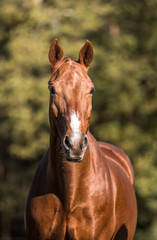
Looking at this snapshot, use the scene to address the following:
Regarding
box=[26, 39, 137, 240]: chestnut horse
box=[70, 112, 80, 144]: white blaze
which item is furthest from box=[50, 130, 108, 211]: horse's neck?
box=[70, 112, 80, 144]: white blaze

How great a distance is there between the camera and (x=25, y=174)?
19.5 m

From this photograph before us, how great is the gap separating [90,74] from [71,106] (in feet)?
52.8

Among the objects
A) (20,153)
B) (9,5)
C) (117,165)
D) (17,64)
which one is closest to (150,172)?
(20,153)

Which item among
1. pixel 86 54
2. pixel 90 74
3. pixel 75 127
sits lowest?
pixel 90 74

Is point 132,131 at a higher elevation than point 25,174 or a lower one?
higher

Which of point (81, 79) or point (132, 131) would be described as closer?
point (81, 79)

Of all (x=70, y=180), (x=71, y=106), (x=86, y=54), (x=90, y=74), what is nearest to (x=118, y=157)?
(x=70, y=180)

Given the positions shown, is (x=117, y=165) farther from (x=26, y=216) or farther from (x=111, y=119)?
(x=111, y=119)

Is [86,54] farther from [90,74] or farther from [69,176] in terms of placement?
[90,74]

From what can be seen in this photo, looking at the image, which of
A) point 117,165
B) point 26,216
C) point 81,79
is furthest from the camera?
point 117,165

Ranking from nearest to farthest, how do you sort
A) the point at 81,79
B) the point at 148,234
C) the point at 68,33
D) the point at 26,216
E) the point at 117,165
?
the point at 81,79 → the point at 26,216 → the point at 117,165 → the point at 148,234 → the point at 68,33

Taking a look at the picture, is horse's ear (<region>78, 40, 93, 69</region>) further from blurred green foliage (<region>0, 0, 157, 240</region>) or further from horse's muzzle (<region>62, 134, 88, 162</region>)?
blurred green foliage (<region>0, 0, 157, 240</region>)

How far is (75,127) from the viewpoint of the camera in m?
3.57

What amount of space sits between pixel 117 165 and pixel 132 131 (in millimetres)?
13910
